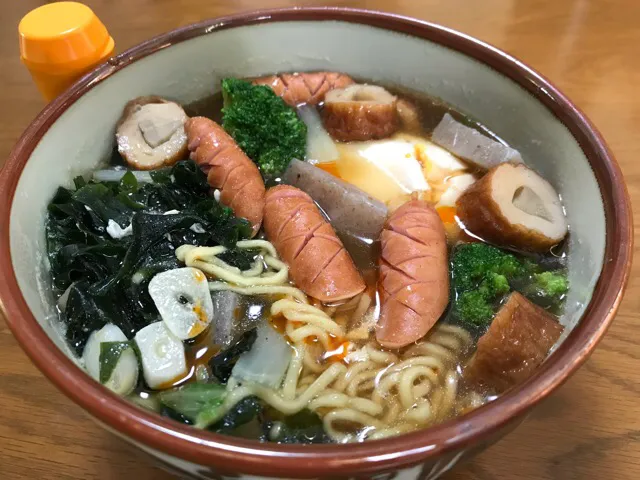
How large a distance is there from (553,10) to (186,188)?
221cm

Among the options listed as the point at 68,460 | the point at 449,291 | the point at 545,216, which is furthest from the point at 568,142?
the point at 68,460

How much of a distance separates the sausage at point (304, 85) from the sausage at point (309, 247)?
0.53 meters

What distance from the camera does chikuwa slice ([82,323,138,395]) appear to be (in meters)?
1.42

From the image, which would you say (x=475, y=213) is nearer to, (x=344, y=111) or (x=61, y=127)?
(x=344, y=111)

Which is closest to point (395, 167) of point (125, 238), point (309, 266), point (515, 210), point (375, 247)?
point (375, 247)

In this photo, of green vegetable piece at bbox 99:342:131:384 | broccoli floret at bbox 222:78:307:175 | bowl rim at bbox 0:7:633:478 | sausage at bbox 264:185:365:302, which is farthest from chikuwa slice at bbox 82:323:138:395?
broccoli floret at bbox 222:78:307:175

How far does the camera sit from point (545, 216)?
1.80 m

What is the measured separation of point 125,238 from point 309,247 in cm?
55

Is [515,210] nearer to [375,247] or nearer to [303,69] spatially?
[375,247]

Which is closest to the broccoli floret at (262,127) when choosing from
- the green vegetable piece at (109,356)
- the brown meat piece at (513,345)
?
the green vegetable piece at (109,356)

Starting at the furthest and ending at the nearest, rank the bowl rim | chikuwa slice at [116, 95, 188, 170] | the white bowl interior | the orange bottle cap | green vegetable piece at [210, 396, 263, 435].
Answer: chikuwa slice at [116, 95, 188, 170] → the orange bottle cap → the white bowl interior → green vegetable piece at [210, 396, 263, 435] → the bowl rim

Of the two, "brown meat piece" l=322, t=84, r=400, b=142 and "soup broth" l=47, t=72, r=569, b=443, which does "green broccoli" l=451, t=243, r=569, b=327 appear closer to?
"soup broth" l=47, t=72, r=569, b=443

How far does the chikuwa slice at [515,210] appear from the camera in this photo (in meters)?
1.75

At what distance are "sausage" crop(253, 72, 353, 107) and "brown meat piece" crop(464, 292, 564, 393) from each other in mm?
1146
